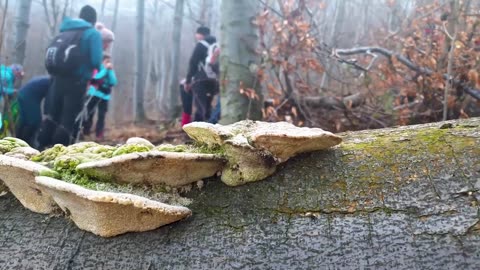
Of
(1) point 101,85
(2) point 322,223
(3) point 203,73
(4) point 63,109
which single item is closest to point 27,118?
(4) point 63,109

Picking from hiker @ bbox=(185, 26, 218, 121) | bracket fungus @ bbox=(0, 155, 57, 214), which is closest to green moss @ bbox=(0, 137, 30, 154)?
bracket fungus @ bbox=(0, 155, 57, 214)

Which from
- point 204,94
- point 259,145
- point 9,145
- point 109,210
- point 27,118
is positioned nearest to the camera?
point 109,210

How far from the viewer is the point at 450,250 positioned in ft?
2.24

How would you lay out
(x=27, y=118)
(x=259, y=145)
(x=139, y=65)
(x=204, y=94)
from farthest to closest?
1. (x=139, y=65)
2. (x=204, y=94)
3. (x=27, y=118)
4. (x=259, y=145)

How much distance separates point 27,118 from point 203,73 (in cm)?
199

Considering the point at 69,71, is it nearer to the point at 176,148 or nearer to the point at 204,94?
the point at 204,94

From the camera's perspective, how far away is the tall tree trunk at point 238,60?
145 inches

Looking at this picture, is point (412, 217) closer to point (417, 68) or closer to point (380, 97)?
point (417, 68)

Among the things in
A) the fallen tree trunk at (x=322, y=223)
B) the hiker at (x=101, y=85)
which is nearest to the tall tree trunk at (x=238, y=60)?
the hiker at (x=101, y=85)

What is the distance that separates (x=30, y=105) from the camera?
4418 millimetres

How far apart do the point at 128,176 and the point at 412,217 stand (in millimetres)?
518

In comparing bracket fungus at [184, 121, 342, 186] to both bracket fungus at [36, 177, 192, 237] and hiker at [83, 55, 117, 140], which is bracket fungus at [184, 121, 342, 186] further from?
hiker at [83, 55, 117, 140]

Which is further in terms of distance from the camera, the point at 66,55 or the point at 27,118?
the point at 27,118

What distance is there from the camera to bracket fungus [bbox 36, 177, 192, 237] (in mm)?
735
